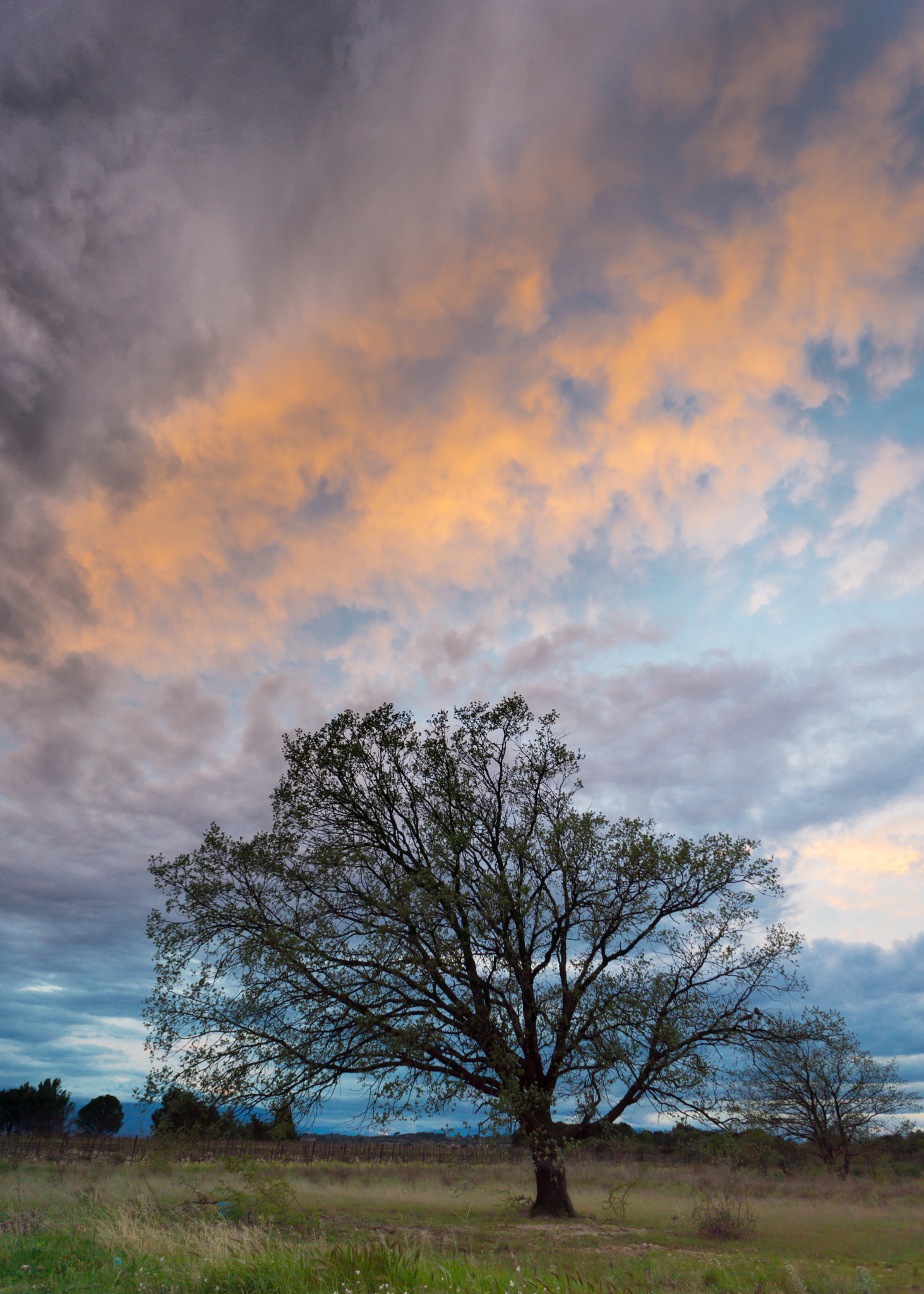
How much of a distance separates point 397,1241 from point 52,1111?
7715 centimetres

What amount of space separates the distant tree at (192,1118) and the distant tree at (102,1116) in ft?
212

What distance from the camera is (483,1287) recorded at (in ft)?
21.4

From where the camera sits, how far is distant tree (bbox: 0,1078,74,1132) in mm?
63219

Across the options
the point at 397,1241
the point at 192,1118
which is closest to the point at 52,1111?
the point at 192,1118

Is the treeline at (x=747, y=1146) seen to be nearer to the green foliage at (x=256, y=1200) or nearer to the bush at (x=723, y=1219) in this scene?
the bush at (x=723, y=1219)

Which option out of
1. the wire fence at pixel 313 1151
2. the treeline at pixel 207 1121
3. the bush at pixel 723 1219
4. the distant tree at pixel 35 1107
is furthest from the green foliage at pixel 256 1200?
the distant tree at pixel 35 1107

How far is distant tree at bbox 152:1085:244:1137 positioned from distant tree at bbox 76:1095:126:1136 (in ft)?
212

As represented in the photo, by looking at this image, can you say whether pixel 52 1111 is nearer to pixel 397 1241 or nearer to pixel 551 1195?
pixel 551 1195

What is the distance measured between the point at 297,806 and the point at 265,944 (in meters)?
4.09

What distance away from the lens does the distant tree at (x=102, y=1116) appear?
66812 mm

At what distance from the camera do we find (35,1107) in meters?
65.2

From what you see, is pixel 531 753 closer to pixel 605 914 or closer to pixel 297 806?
pixel 605 914

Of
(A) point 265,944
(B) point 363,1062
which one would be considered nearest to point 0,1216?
(A) point 265,944

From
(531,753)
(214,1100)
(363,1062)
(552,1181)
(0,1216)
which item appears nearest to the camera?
(0,1216)
